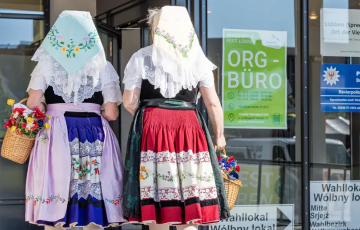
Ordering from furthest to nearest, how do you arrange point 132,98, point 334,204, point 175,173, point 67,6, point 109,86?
point 67,6
point 334,204
point 109,86
point 132,98
point 175,173

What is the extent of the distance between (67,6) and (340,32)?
2.87 metres

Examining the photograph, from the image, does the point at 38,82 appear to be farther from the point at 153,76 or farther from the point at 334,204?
the point at 334,204

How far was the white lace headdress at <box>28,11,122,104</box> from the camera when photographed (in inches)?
170

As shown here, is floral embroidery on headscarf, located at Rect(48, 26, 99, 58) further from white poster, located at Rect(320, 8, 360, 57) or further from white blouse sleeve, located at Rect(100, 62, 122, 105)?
white poster, located at Rect(320, 8, 360, 57)

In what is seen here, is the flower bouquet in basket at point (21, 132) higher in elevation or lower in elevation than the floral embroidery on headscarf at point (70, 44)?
lower

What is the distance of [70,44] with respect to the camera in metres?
4.35

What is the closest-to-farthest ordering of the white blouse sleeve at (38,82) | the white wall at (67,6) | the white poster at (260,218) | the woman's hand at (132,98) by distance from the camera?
the woman's hand at (132,98)
the white blouse sleeve at (38,82)
the white poster at (260,218)
the white wall at (67,6)

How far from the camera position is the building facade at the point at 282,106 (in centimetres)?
545

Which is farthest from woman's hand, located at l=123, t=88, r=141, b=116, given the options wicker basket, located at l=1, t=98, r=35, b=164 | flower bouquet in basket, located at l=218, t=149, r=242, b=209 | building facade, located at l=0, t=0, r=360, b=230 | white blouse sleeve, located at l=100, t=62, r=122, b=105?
building facade, located at l=0, t=0, r=360, b=230

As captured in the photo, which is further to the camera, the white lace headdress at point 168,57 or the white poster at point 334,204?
the white poster at point 334,204

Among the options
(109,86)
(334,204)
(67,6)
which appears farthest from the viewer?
(67,6)

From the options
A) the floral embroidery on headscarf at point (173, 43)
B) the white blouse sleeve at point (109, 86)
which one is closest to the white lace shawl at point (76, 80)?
the white blouse sleeve at point (109, 86)

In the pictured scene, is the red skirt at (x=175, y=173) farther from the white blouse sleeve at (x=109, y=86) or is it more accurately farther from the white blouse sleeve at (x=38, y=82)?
the white blouse sleeve at (x=38, y=82)

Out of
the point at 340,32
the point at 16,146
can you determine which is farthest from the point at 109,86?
the point at 340,32
